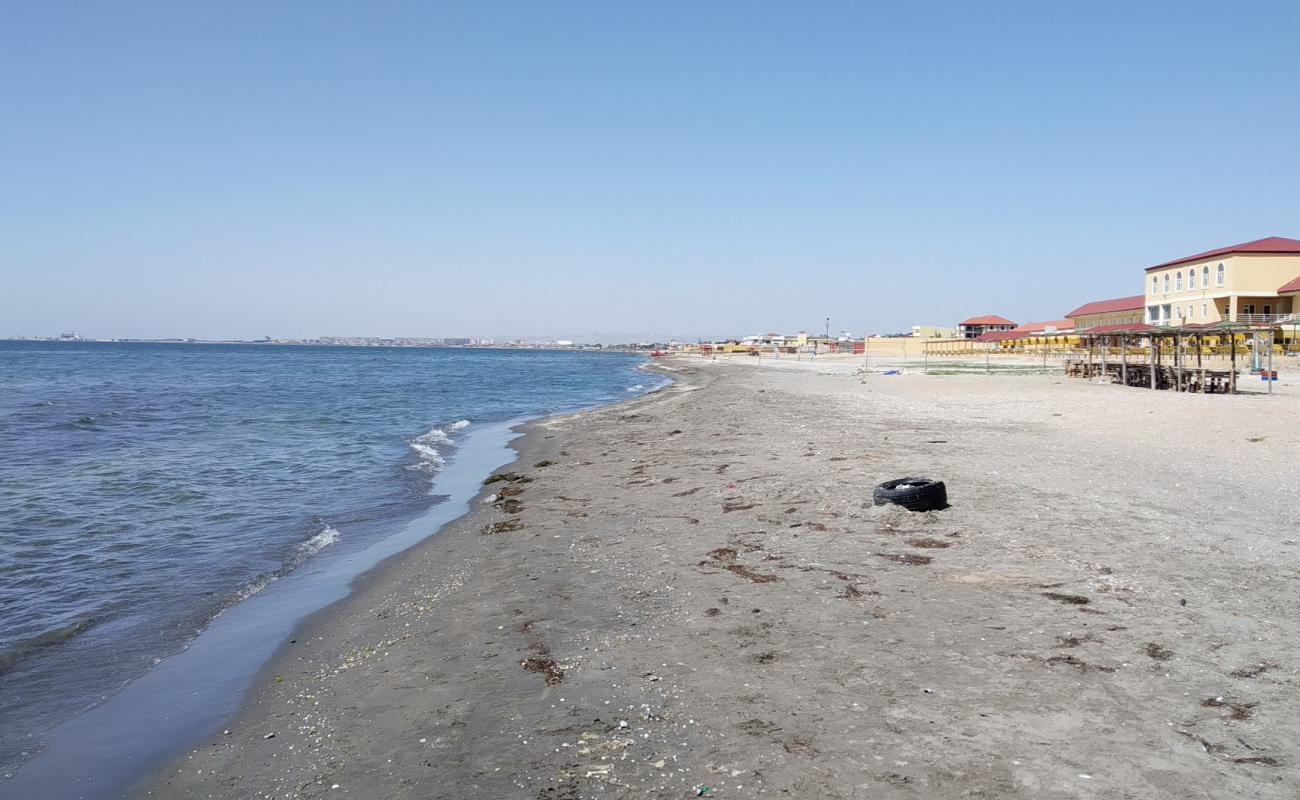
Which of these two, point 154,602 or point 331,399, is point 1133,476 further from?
point 331,399

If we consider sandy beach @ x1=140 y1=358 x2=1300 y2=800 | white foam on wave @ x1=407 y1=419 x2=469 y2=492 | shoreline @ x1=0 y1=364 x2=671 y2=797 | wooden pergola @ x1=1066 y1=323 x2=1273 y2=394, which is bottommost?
shoreline @ x1=0 y1=364 x2=671 y2=797

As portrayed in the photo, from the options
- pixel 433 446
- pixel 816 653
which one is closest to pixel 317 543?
pixel 816 653

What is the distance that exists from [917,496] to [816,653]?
4.47 m

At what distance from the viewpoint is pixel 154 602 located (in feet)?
28.6

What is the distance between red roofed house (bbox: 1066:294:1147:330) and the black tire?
64097 millimetres

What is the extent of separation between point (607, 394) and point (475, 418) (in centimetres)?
1504

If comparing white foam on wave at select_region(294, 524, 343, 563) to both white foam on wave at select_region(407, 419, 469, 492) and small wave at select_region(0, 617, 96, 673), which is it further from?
white foam on wave at select_region(407, 419, 469, 492)

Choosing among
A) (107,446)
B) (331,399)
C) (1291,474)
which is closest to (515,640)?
(1291,474)

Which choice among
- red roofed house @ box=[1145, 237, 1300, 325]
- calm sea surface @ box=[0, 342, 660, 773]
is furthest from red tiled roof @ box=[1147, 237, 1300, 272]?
calm sea surface @ box=[0, 342, 660, 773]

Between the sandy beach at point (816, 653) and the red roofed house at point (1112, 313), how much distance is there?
64.6 metres

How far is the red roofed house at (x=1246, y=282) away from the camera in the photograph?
4956 cm

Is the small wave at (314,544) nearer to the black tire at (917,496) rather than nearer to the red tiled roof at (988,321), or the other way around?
the black tire at (917,496)

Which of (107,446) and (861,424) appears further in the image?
(107,446)

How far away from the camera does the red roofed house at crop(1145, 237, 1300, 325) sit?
4956 cm
